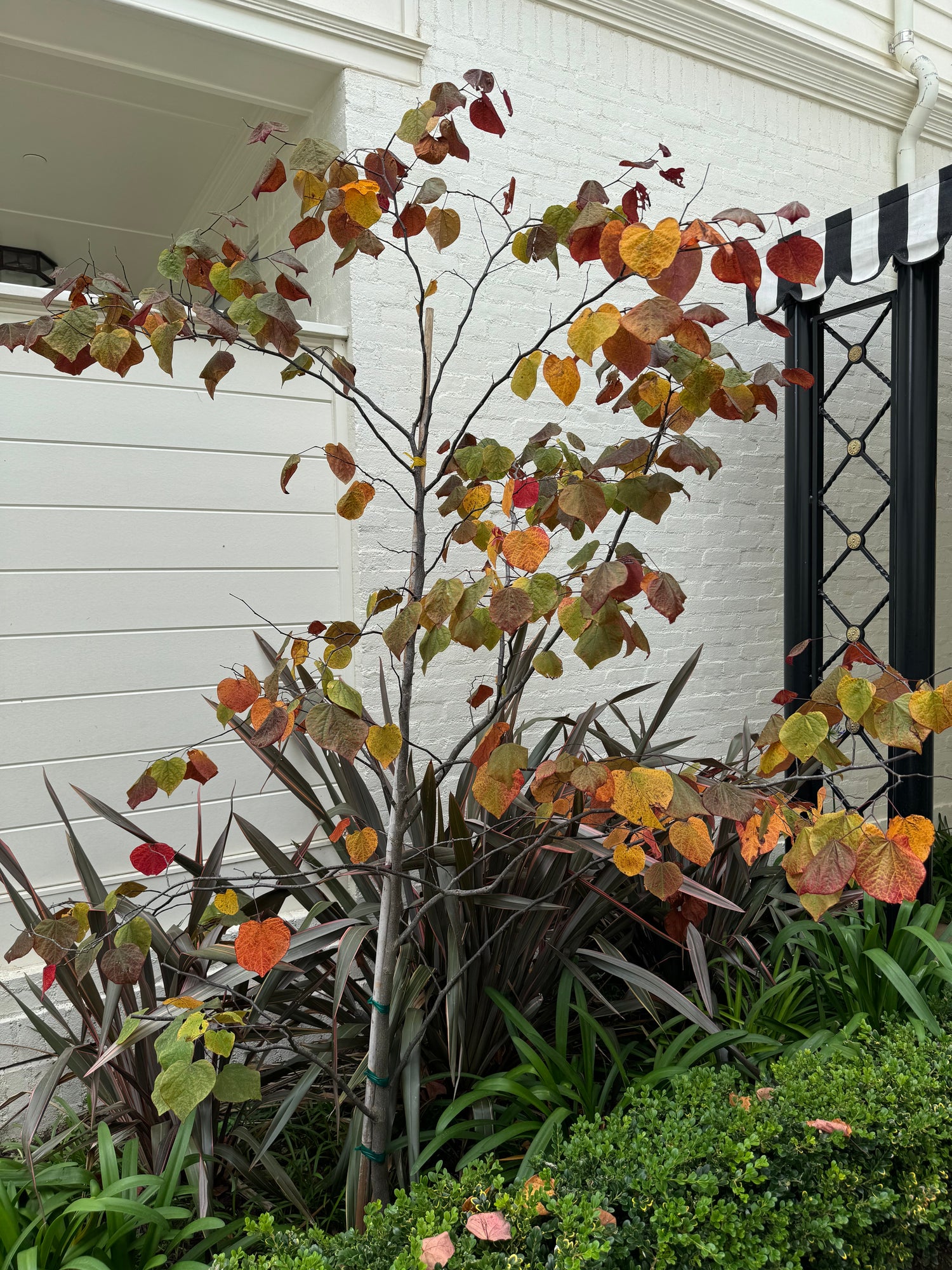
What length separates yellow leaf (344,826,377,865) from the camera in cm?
147

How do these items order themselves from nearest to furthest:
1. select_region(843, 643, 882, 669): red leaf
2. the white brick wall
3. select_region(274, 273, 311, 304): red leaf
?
select_region(843, 643, 882, 669): red leaf → select_region(274, 273, 311, 304): red leaf → the white brick wall

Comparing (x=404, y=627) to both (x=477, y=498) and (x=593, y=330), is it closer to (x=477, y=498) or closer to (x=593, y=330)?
(x=477, y=498)

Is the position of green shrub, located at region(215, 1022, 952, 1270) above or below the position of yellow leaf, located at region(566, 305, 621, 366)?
below

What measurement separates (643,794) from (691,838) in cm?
15

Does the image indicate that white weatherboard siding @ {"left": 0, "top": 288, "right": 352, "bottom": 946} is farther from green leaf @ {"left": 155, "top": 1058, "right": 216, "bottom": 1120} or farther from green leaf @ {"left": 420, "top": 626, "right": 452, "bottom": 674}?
green leaf @ {"left": 155, "top": 1058, "right": 216, "bottom": 1120}

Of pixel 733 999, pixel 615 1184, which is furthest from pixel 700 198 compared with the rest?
pixel 615 1184

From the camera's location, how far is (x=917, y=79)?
4.08m

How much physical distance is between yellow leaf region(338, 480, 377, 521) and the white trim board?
2639 millimetres

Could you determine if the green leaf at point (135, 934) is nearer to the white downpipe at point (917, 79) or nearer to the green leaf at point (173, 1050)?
the green leaf at point (173, 1050)

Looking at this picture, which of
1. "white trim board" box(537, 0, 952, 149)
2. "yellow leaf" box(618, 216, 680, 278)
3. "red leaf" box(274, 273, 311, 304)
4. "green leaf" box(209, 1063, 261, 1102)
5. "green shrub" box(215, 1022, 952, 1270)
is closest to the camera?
"yellow leaf" box(618, 216, 680, 278)

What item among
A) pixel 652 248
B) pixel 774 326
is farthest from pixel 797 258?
pixel 774 326

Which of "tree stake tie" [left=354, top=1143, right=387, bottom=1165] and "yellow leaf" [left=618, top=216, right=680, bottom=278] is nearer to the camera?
"yellow leaf" [left=618, top=216, right=680, bottom=278]

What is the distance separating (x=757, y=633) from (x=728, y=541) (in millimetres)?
437

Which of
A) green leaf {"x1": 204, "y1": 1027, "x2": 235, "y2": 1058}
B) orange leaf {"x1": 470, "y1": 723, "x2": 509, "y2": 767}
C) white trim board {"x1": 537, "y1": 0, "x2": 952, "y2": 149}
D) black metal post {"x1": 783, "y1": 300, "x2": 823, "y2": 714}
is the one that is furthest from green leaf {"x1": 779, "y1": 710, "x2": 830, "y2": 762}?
white trim board {"x1": 537, "y1": 0, "x2": 952, "y2": 149}
